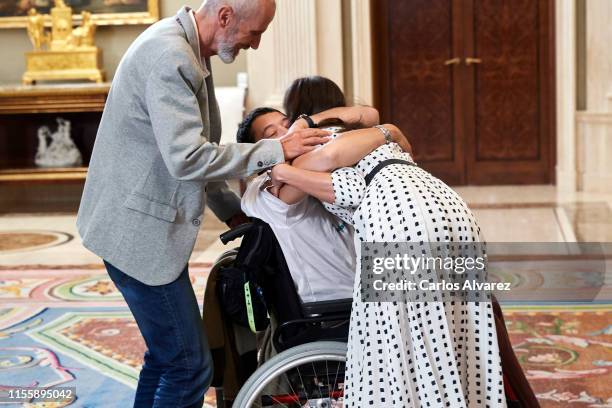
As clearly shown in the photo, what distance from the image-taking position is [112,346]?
461 cm

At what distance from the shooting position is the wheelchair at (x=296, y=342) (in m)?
2.84

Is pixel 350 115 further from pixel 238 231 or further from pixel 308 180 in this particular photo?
pixel 238 231

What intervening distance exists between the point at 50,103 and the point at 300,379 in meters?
6.56

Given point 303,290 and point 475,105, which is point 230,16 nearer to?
point 303,290

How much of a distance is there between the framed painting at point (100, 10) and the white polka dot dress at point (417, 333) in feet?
23.8

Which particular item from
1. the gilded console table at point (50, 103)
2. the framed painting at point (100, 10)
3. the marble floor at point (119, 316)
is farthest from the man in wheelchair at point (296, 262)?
the framed painting at point (100, 10)

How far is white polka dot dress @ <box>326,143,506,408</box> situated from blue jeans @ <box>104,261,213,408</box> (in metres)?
0.43

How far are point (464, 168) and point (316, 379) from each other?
24.8ft

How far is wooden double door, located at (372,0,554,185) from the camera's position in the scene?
9.95 m

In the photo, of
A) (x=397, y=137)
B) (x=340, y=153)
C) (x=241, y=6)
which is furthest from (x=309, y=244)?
(x=241, y=6)

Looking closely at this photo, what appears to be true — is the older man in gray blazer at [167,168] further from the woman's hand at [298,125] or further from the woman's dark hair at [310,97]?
the woman's dark hair at [310,97]

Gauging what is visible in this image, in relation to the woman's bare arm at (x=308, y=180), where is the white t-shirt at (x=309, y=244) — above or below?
below

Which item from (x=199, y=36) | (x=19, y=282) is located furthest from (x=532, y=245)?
(x=199, y=36)

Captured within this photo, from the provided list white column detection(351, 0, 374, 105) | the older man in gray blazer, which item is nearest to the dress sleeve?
the older man in gray blazer
